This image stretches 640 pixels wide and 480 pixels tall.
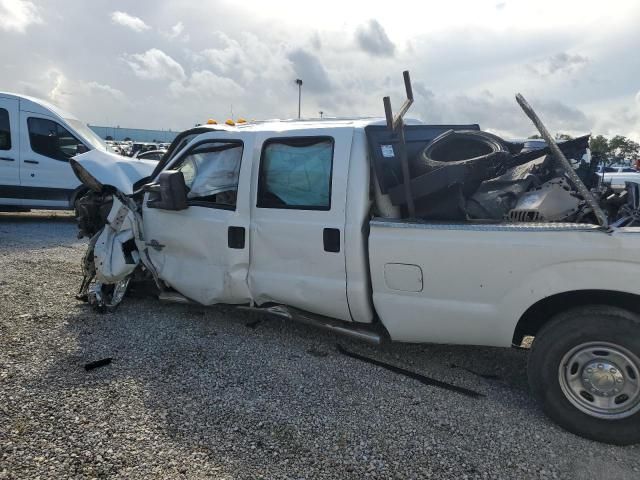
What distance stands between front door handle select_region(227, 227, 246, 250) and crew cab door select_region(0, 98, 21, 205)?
775 cm

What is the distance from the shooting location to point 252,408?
10.6 ft

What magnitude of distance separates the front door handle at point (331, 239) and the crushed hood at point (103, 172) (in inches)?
91.8

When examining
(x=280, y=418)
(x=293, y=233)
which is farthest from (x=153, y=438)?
(x=293, y=233)

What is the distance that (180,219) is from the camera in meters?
4.46

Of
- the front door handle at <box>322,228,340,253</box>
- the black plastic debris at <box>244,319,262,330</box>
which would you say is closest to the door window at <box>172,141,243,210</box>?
the front door handle at <box>322,228,340,253</box>

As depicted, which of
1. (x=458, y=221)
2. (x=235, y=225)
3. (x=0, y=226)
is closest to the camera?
(x=458, y=221)

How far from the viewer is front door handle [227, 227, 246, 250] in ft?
13.5

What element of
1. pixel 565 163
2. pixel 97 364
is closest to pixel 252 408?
pixel 97 364

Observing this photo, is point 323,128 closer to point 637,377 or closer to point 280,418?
point 280,418

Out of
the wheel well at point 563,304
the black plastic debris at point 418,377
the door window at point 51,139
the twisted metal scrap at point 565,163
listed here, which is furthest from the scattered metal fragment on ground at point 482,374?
the door window at point 51,139

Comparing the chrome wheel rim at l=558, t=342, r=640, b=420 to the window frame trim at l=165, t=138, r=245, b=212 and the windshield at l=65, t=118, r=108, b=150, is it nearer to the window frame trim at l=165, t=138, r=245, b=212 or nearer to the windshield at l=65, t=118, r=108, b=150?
the window frame trim at l=165, t=138, r=245, b=212

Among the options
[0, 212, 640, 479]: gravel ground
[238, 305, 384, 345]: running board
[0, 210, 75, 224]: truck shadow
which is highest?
[238, 305, 384, 345]: running board

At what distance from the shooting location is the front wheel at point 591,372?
281 cm

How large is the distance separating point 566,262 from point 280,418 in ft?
6.41
